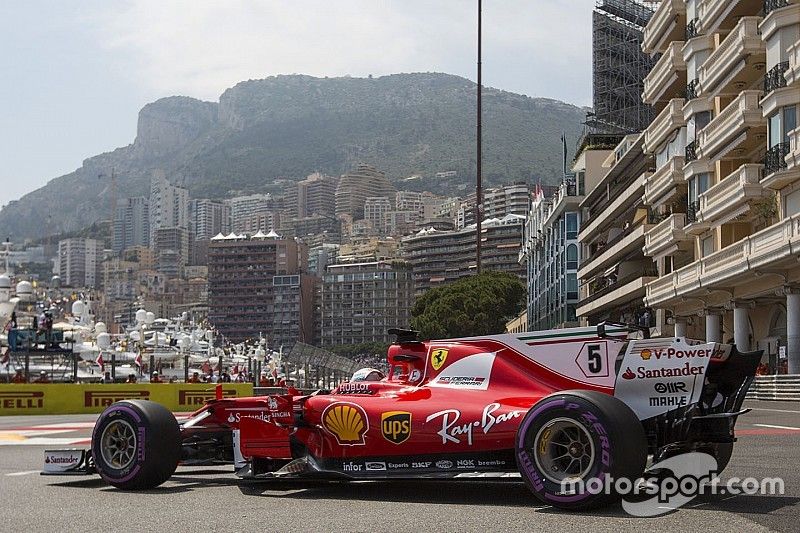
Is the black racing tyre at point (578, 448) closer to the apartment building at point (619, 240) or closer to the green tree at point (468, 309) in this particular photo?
the apartment building at point (619, 240)

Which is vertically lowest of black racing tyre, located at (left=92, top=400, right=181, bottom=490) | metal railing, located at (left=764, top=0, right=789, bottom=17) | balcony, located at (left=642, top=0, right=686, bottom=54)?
black racing tyre, located at (left=92, top=400, right=181, bottom=490)

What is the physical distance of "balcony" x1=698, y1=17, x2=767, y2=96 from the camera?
43.9 metres

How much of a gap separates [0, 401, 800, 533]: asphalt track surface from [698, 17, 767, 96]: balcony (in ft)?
115

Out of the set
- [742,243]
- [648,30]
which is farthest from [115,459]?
[648,30]

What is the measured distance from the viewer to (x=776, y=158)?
41.1 meters

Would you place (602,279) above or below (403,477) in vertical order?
above

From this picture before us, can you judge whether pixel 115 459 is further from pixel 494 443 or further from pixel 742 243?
pixel 742 243

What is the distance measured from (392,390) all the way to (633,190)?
62.4 meters

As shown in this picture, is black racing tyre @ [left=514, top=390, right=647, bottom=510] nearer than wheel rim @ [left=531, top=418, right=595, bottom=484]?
Yes

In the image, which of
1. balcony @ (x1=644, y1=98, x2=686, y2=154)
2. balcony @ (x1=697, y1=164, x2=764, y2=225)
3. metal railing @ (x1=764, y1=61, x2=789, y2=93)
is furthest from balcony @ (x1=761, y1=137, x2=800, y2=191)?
balcony @ (x1=644, y1=98, x2=686, y2=154)

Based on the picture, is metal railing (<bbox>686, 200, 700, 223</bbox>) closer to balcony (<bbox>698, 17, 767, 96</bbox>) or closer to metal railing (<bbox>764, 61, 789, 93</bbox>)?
balcony (<bbox>698, 17, 767, 96</bbox>)

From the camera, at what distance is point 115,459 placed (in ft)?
34.4

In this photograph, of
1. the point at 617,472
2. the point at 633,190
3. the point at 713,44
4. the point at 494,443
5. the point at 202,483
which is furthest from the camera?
the point at 633,190

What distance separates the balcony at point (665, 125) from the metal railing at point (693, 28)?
3.23 meters
